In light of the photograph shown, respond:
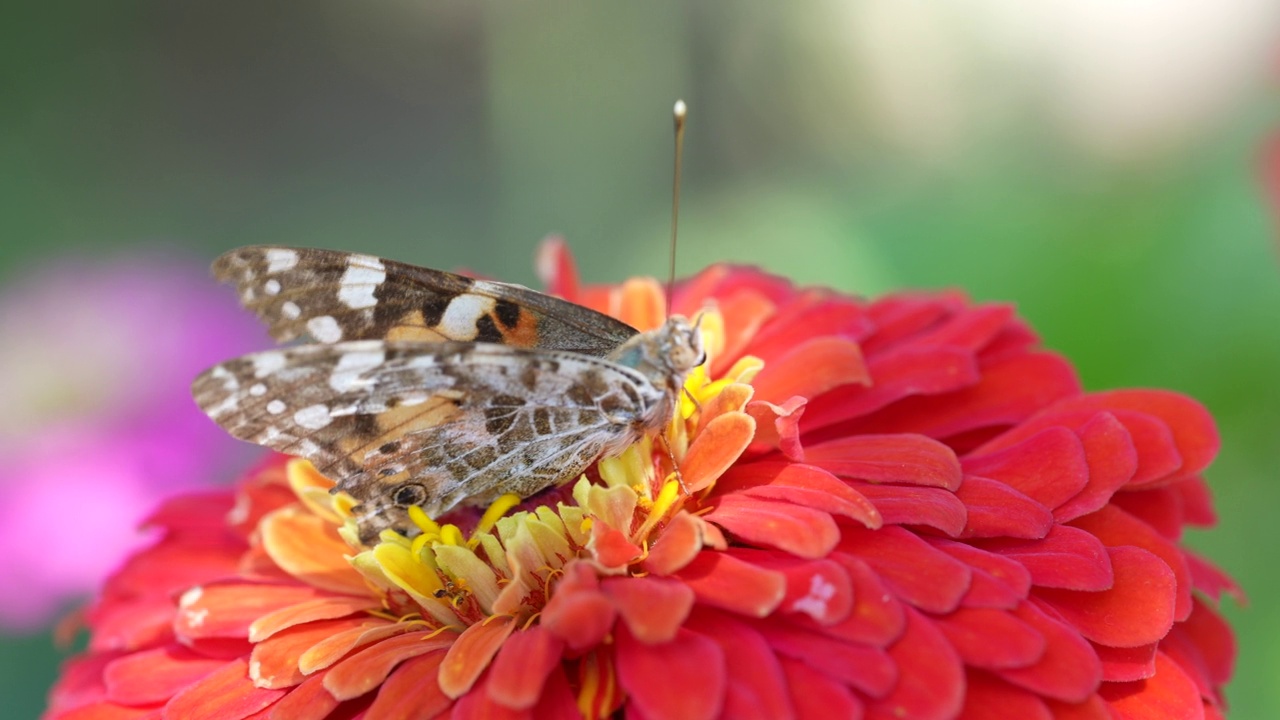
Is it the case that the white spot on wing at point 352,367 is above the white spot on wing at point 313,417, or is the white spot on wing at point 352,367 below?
above

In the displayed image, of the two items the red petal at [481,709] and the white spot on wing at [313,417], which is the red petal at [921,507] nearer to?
the red petal at [481,709]

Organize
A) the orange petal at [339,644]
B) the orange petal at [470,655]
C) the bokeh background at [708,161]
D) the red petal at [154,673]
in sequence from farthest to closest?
the bokeh background at [708,161] → the red petal at [154,673] → the orange petal at [339,644] → the orange petal at [470,655]

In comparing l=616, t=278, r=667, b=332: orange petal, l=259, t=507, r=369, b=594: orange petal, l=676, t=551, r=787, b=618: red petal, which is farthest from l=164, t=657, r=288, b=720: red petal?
l=616, t=278, r=667, b=332: orange petal

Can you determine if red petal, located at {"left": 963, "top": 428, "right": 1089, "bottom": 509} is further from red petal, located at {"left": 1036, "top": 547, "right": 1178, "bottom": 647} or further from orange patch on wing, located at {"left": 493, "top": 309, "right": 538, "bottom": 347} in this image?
orange patch on wing, located at {"left": 493, "top": 309, "right": 538, "bottom": 347}

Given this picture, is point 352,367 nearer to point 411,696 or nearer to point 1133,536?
point 411,696

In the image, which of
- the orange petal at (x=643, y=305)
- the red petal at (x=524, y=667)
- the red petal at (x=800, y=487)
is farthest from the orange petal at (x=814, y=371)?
the red petal at (x=524, y=667)

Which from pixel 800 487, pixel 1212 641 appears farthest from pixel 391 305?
pixel 1212 641
